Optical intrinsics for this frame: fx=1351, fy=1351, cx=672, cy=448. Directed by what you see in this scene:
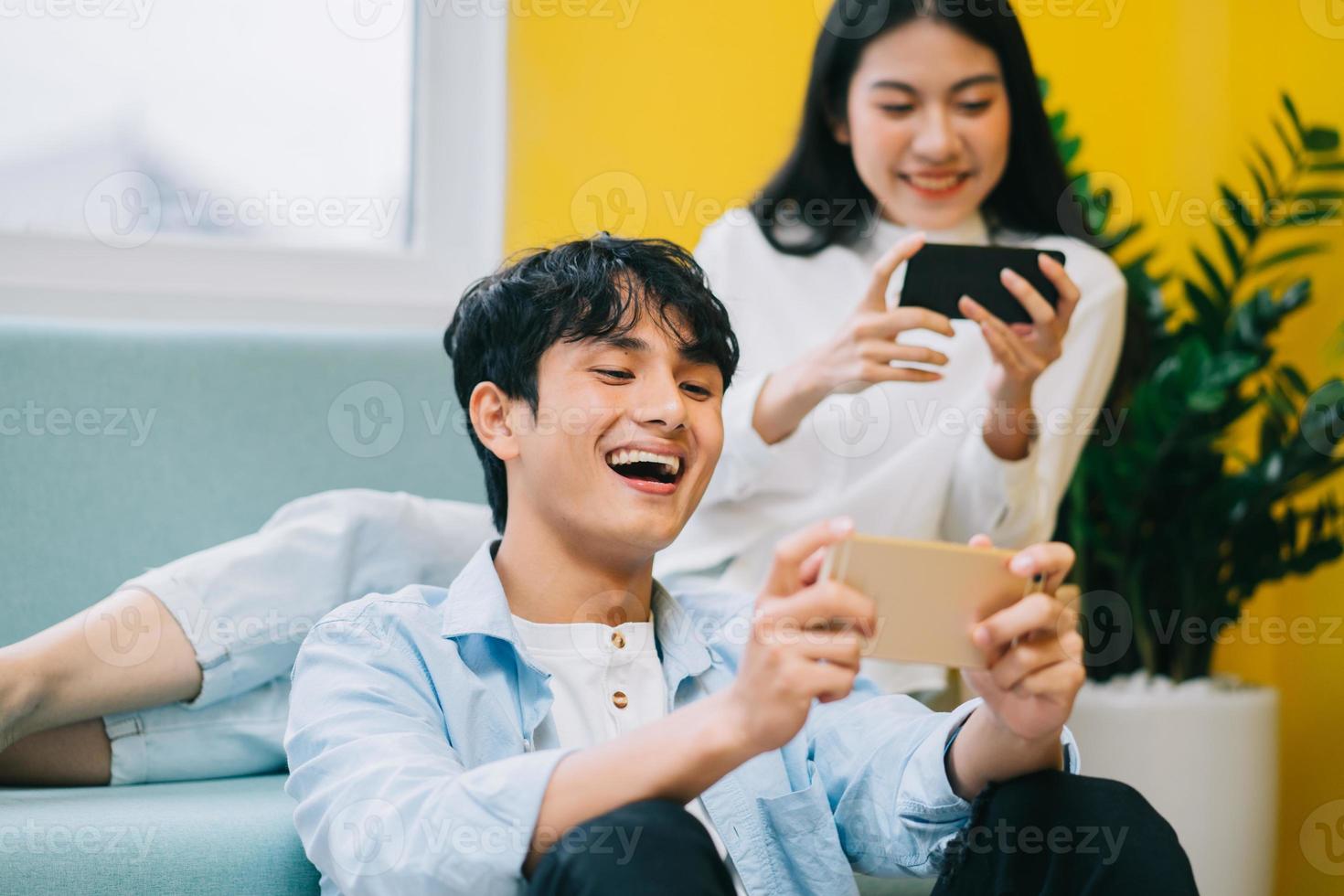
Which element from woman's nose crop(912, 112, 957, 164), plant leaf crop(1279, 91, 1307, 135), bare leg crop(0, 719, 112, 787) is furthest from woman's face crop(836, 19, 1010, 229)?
bare leg crop(0, 719, 112, 787)

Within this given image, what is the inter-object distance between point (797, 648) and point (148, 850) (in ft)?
1.93

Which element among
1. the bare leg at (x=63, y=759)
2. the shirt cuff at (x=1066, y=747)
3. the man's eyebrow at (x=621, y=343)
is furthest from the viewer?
the bare leg at (x=63, y=759)

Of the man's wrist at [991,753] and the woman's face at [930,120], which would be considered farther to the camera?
the woman's face at [930,120]

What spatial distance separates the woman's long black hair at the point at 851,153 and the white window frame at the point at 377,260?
0.66 m

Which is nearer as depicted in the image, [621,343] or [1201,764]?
[621,343]

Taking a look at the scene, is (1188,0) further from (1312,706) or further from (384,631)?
(384,631)

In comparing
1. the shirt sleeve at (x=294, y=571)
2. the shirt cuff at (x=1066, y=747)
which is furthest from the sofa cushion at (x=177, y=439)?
the shirt cuff at (x=1066, y=747)

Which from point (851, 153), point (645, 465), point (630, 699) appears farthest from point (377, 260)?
point (630, 699)

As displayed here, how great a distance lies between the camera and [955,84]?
5.55 ft

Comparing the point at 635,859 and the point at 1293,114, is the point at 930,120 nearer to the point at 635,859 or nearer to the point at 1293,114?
the point at 1293,114

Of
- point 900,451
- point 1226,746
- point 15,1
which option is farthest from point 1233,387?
point 15,1

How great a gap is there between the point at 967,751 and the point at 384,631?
18.4 inches

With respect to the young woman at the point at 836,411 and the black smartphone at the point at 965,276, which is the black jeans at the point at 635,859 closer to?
the young woman at the point at 836,411

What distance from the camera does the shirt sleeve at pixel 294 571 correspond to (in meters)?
1.33
